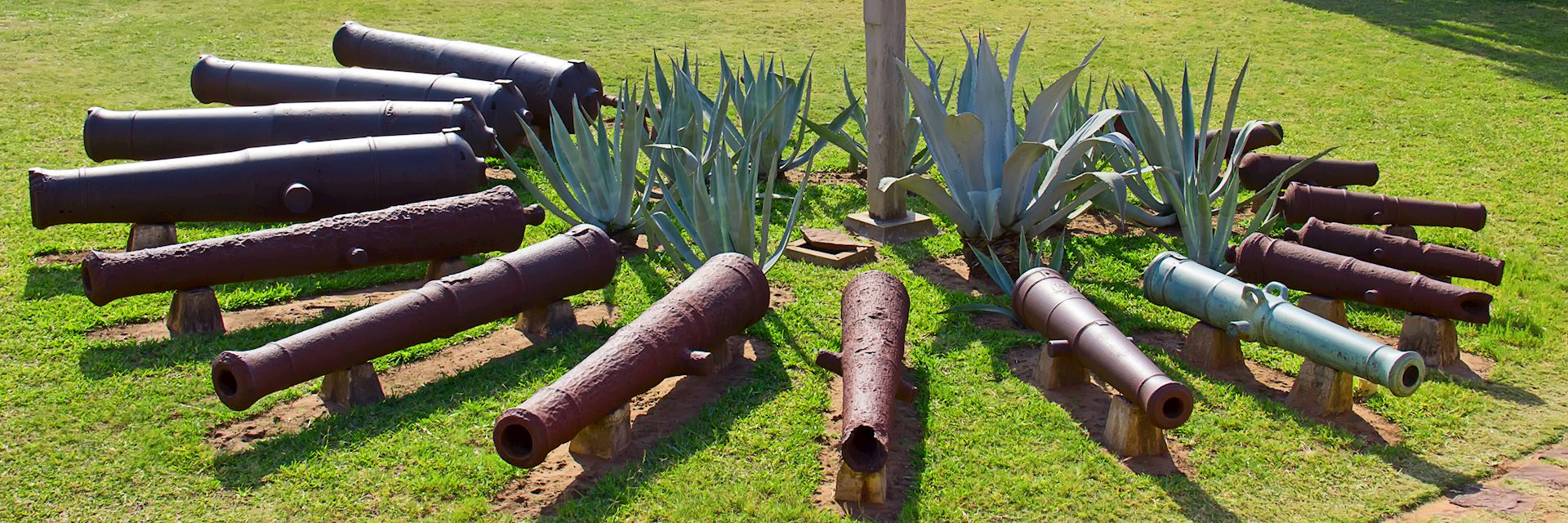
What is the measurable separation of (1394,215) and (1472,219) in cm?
42

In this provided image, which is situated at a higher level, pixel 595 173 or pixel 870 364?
pixel 595 173

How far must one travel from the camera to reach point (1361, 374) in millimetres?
5188

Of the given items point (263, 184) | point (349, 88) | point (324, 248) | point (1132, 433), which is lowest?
point (1132, 433)

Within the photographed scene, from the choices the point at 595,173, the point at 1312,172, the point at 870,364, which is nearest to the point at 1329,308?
the point at 1312,172

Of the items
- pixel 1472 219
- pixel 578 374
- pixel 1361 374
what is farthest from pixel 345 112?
pixel 1472 219

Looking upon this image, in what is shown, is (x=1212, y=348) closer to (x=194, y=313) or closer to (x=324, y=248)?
(x=324, y=248)

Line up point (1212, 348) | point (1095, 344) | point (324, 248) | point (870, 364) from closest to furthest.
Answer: point (870, 364), point (1095, 344), point (1212, 348), point (324, 248)

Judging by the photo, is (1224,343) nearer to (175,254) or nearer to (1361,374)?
(1361,374)

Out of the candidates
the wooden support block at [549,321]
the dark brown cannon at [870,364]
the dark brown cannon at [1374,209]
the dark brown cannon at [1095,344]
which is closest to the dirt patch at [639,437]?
the dark brown cannon at [870,364]

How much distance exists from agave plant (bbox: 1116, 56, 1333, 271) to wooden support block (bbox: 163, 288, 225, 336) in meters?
4.66

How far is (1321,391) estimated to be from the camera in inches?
218

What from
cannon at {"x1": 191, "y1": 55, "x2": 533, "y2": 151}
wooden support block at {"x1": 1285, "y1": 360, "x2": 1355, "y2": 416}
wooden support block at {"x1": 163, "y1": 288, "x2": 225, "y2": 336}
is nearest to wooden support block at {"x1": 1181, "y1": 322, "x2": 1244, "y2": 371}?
wooden support block at {"x1": 1285, "y1": 360, "x2": 1355, "y2": 416}

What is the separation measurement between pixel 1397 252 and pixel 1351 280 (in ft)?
2.28

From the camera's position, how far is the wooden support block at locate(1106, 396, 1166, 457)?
202 inches
